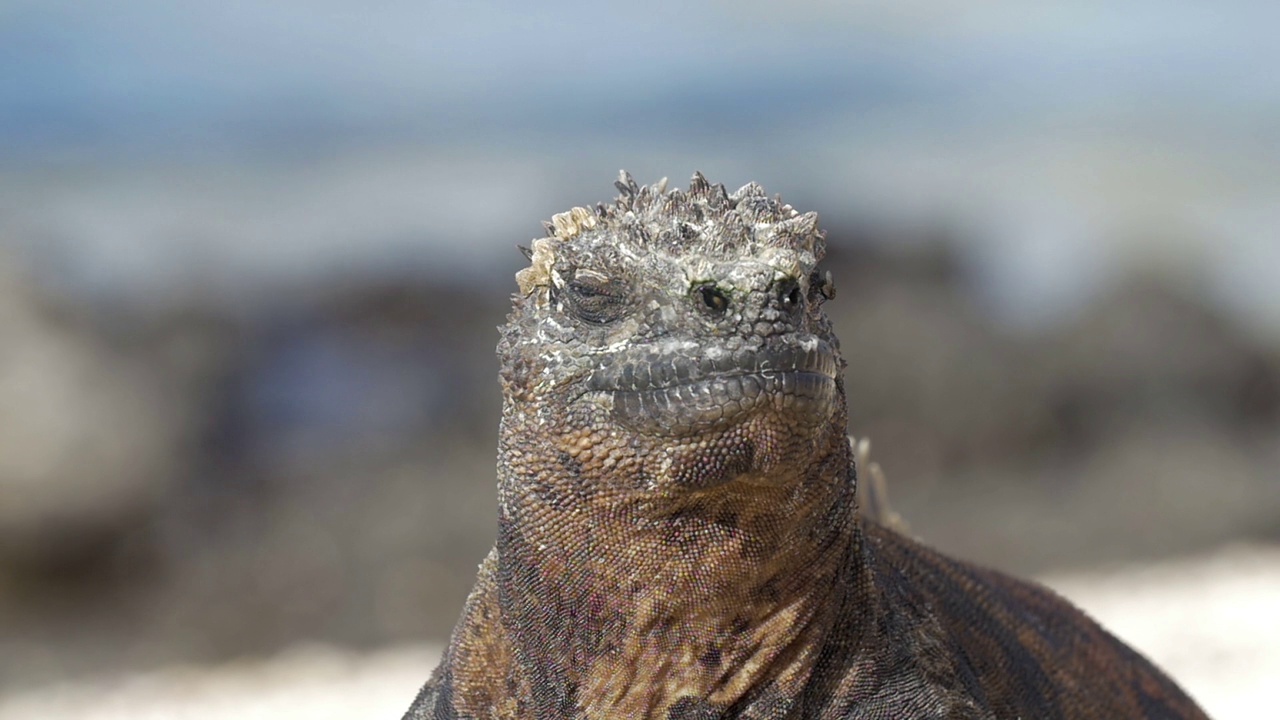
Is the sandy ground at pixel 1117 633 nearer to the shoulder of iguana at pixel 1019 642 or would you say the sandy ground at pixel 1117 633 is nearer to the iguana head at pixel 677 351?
the shoulder of iguana at pixel 1019 642

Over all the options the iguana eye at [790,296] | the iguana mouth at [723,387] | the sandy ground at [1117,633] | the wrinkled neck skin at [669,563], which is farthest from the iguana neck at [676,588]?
the sandy ground at [1117,633]

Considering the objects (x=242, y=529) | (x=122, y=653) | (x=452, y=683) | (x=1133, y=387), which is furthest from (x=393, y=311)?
(x=452, y=683)

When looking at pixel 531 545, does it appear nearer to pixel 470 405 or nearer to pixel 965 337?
pixel 470 405

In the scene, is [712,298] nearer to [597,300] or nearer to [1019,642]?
[597,300]

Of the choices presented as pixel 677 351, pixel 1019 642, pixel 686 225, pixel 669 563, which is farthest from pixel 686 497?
pixel 1019 642

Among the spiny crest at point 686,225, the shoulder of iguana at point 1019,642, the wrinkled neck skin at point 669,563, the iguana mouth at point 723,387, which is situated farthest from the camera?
the shoulder of iguana at point 1019,642

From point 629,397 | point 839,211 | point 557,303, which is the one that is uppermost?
point 839,211
